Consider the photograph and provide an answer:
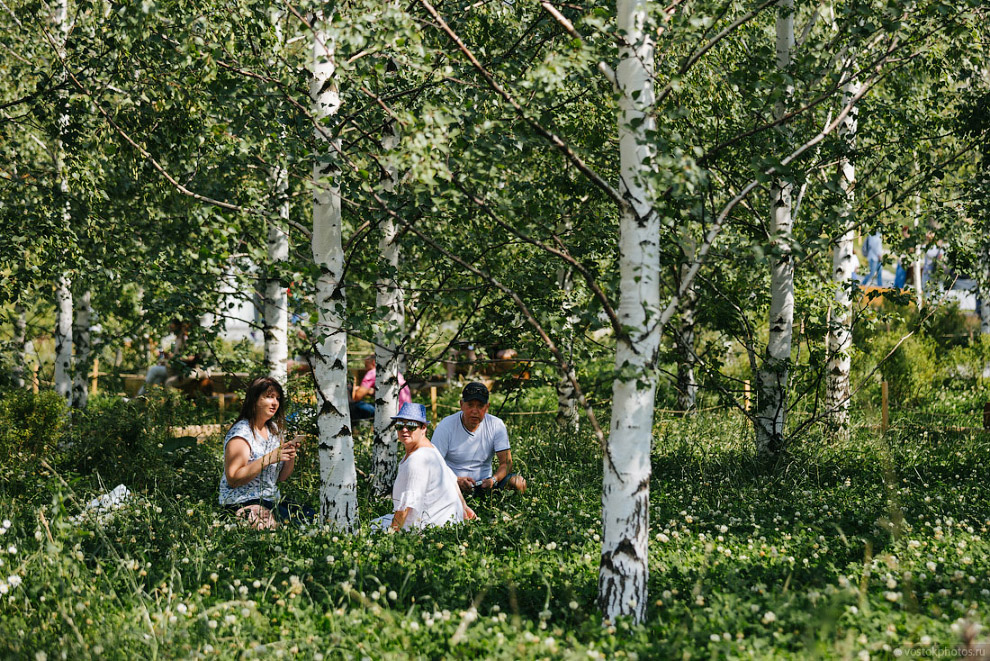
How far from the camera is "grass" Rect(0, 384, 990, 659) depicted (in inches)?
133

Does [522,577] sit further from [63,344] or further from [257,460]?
[63,344]

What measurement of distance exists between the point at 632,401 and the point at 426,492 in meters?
2.25

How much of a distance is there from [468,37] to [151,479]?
503 centimetres

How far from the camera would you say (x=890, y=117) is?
6.81 m

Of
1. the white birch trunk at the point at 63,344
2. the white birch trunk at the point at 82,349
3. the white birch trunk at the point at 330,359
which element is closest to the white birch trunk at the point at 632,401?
the white birch trunk at the point at 330,359

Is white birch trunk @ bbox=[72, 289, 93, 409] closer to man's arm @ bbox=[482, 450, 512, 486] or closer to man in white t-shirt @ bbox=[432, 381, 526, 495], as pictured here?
man in white t-shirt @ bbox=[432, 381, 526, 495]

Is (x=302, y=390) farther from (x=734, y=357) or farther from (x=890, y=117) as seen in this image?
(x=734, y=357)

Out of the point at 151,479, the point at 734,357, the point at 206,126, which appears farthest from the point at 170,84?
the point at 734,357

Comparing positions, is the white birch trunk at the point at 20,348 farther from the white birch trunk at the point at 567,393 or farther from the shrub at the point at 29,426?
the white birch trunk at the point at 567,393

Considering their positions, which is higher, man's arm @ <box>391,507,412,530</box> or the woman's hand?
the woman's hand

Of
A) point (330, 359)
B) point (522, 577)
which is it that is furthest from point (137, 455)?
point (522, 577)

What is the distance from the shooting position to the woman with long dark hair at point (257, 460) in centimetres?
553

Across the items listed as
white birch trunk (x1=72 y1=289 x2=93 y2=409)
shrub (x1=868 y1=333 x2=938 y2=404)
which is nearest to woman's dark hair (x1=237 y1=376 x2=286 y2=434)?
white birch trunk (x1=72 y1=289 x2=93 y2=409)

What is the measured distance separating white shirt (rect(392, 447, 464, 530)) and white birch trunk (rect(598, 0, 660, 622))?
1.81 meters
